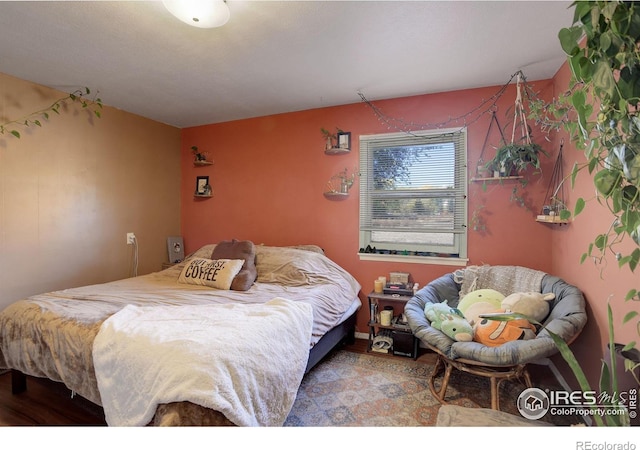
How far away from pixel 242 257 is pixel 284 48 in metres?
1.76

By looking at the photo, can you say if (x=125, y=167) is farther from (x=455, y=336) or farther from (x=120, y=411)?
(x=455, y=336)

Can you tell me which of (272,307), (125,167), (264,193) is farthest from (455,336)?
(125,167)

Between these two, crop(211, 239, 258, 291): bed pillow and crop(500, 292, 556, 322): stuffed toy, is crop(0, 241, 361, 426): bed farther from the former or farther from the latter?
crop(500, 292, 556, 322): stuffed toy

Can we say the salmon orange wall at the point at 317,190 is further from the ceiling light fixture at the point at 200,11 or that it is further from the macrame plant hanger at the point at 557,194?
the ceiling light fixture at the point at 200,11

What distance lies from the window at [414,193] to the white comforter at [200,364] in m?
1.62

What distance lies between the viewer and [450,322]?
2.03 meters

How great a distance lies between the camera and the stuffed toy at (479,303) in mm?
2164

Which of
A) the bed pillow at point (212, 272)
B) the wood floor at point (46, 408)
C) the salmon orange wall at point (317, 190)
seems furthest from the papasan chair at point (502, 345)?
the wood floor at point (46, 408)

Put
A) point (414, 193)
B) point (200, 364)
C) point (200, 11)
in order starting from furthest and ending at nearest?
1. point (414, 193)
2. point (200, 11)
3. point (200, 364)

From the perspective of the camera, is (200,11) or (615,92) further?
(200,11)

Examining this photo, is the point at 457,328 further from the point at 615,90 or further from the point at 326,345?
the point at 615,90

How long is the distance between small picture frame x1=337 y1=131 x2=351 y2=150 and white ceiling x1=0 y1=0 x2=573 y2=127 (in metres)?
0.36

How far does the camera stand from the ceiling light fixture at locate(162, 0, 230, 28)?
157cm

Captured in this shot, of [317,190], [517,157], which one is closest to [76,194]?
[317,190]
